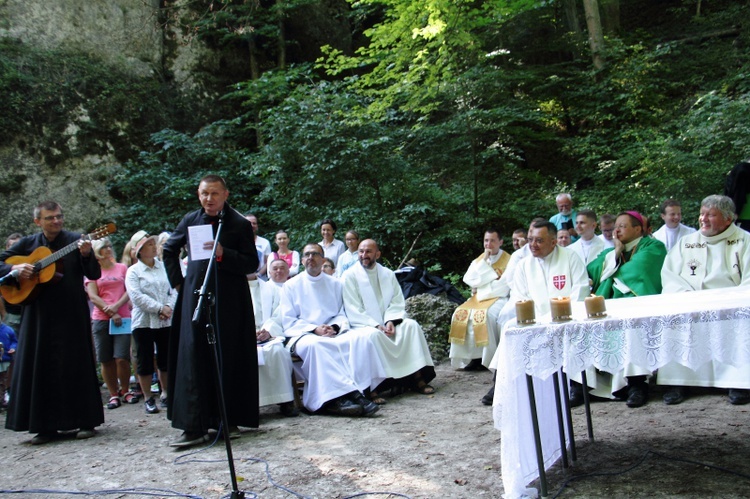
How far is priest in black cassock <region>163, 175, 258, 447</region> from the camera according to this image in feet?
17.2

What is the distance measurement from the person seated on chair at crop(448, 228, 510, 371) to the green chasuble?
1756 millimetres

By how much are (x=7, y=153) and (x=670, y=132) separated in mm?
12684

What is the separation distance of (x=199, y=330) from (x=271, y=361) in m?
1.40

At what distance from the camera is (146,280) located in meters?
7.15

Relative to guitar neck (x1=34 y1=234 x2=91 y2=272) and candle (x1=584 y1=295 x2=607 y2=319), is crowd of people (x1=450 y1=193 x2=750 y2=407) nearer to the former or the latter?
candle (x1=584 y1=295 x2=607 y2=319)

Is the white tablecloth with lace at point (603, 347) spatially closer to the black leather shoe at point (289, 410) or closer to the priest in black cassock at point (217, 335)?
the priest in black cassock at point (217, 335)

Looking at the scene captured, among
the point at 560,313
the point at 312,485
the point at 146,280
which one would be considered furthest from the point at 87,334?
the point at 560,313

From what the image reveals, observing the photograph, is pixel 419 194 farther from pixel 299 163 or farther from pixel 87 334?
pixel 87 334

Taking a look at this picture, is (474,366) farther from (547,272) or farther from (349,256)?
(547,272)

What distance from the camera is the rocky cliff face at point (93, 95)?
12.8 meters

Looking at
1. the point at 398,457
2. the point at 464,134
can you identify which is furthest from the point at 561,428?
the point at 464,134

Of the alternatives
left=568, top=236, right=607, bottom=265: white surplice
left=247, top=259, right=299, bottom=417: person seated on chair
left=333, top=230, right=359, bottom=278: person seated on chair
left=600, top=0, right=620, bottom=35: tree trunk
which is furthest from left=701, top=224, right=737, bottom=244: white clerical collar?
left=600, top=0, right=620, bottom=35: tree trunk

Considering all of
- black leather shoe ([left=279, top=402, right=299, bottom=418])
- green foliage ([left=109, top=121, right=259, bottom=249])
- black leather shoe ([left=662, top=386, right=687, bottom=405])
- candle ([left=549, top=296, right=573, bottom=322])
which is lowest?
black leather shoe ([left=662, top=386, right=687, bottom=405])

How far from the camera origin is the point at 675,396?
5727 millimetres
